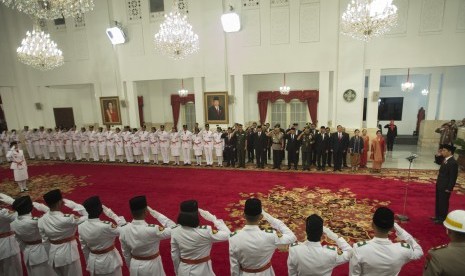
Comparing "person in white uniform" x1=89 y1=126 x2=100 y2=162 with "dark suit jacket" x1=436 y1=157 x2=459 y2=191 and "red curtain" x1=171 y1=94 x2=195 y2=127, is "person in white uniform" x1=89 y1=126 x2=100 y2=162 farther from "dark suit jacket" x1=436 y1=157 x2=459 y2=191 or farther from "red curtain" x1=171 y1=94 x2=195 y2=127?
"dark suit jacket" x1=436 y1=157 x2=459 y2=191

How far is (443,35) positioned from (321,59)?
13.3 ft

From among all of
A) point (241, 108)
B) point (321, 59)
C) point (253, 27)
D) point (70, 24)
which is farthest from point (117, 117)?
point (321, 59)

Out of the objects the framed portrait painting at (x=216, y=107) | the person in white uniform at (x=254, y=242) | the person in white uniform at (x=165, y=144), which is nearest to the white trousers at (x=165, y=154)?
the person in white uniform at (x=165, y=144)

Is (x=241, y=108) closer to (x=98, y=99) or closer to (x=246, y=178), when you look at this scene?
(x=246, y=178)

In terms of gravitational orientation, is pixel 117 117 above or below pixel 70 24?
below

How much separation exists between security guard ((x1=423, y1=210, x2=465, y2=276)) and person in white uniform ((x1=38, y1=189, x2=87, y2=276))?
3381 millimetres

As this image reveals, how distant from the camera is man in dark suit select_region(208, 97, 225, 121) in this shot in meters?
11.5

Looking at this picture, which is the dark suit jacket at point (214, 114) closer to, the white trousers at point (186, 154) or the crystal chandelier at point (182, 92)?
the white trousers at point (186, 154)

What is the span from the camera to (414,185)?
24.1 ft

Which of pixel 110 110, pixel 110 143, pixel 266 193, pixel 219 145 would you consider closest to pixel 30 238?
pixel 266 193

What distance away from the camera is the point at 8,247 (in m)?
3.66

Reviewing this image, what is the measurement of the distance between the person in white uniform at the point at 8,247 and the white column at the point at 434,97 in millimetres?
16138

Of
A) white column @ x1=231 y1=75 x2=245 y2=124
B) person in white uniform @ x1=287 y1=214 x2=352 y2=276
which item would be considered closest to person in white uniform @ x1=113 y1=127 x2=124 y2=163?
white column @ x1=231 y1=75 x2=245 y2=124

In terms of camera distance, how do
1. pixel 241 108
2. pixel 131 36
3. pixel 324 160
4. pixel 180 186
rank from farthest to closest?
pixel 131 36 → pixel 241 108 → pixel 324 160 → pixel 180 186
